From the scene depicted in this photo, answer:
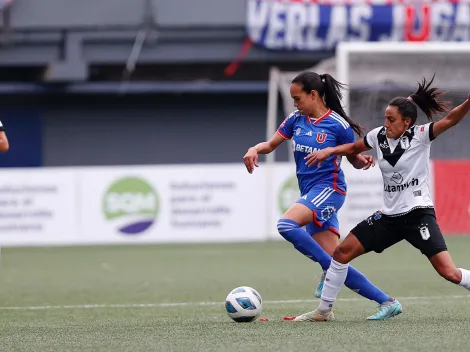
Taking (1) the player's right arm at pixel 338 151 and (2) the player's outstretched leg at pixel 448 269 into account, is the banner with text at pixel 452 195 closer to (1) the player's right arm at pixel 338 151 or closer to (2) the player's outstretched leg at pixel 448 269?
(1) the player's right arm at pixel 338 151

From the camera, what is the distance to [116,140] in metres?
28.8

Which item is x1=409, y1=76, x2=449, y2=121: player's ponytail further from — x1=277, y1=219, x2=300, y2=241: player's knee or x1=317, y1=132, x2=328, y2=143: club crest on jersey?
x1=277, y1=219, x2=300, y2=241: player's knee

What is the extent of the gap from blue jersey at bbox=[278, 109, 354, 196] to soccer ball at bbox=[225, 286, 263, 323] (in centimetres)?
100

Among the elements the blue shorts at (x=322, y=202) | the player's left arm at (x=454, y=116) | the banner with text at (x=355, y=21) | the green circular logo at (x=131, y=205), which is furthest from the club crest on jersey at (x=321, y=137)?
the banner with text at (x=355, y=21)

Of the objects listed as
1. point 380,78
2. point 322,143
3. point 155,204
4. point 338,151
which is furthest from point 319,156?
point 380,78

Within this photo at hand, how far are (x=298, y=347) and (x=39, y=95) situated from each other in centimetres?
2227

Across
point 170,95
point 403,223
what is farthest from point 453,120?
point 170,95

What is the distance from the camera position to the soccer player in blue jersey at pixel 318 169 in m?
8.43

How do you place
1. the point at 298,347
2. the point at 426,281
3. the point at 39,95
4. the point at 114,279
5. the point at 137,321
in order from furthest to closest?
the point at 39,95 < the point at 114,279 < the point at 426,281 < the point at 137,321 < the point at 298,347

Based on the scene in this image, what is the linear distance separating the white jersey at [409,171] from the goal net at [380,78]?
11.0 meters

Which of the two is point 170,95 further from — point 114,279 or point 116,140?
point 114,279

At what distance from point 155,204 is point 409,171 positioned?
1152cm

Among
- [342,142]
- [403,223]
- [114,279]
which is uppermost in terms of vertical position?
[342,142]

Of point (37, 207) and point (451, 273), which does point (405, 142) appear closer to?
point (451, 273)
